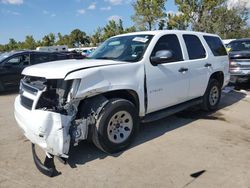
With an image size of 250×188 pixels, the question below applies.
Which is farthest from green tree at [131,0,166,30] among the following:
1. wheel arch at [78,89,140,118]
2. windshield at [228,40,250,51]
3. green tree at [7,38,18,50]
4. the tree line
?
green tree at [7,38,18,50]

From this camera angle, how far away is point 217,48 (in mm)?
7316

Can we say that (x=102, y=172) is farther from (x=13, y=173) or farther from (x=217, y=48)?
(x=217, y=48)

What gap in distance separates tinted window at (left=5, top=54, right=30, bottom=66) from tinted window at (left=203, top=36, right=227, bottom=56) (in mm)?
7269

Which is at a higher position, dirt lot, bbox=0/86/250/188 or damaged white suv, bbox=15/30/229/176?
damaged white suv, bbox=15/30/229/176

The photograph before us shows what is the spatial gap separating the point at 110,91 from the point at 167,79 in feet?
4.42

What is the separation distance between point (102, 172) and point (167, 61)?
2.45 metres

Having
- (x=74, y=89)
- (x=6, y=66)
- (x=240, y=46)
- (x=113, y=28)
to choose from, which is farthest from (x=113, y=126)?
(x=113, y=28)

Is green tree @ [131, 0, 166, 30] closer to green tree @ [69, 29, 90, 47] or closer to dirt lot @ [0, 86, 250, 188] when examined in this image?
dirt lot @ [0, 86, 250, 188]

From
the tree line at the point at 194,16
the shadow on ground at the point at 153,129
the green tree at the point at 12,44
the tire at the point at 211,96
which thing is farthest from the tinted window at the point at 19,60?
the green tree at the point at 12,44

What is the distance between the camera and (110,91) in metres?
4.55

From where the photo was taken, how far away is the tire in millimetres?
6957

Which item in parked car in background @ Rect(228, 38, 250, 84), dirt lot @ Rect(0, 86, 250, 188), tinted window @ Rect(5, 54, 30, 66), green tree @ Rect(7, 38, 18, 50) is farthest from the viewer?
green tree @ Rect(7, 38, 18, 50)

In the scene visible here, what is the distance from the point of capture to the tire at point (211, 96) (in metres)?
6.96

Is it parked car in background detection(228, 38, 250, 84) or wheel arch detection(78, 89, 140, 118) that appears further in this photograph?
parked car in background detection(228, 38, 250, 84)
